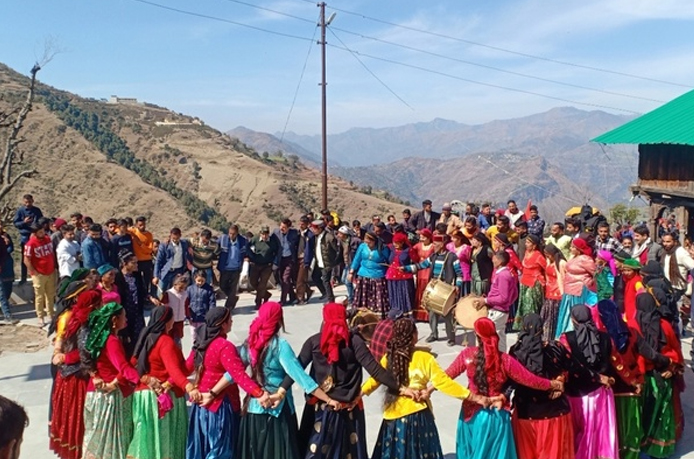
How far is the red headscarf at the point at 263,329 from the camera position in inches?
178

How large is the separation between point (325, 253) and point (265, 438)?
22.5ft

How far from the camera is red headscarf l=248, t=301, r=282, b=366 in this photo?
4.53 meters

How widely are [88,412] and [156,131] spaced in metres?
70.4

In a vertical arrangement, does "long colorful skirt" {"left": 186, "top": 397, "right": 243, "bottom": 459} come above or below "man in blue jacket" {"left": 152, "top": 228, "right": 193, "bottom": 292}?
below

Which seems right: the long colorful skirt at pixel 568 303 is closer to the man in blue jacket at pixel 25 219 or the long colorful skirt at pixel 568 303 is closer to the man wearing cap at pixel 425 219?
the man wearing cap at pixel 425 219

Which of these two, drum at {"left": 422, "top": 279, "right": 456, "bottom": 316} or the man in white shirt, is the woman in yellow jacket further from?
the man in white shirt

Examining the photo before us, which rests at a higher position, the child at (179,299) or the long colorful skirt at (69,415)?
the child at (179,299)

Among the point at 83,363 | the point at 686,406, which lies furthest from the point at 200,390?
the point at 686,406

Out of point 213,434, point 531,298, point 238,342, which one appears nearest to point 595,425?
point 213,434

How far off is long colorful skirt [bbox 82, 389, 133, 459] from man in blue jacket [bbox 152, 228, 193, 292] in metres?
5.23

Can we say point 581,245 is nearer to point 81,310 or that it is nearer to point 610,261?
point 610,261

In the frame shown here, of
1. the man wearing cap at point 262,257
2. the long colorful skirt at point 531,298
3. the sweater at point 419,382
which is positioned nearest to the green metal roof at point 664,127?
the long colorful skirt at point 531,298

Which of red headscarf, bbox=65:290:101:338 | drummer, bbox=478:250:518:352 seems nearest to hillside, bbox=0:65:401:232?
red headscarf, bbox=65:290:101:338

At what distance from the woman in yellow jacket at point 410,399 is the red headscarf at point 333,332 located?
1.04 feet
